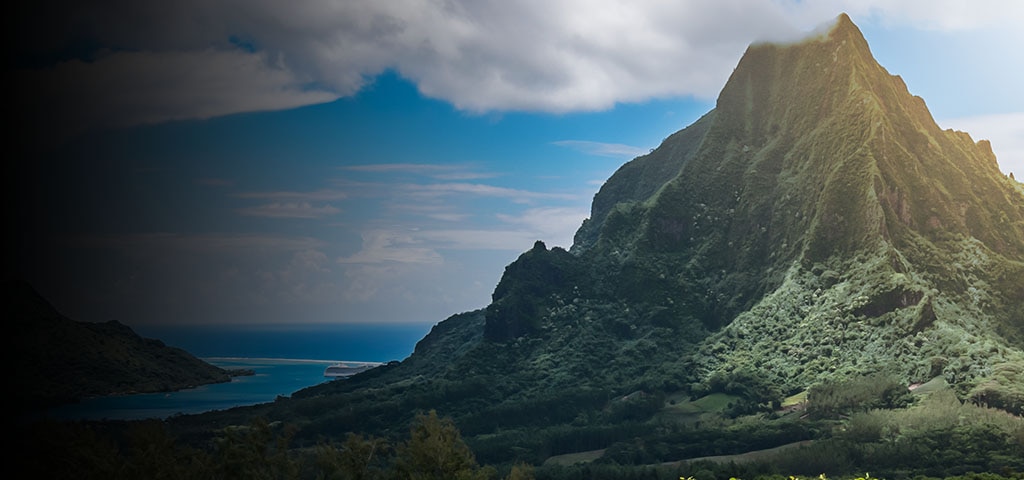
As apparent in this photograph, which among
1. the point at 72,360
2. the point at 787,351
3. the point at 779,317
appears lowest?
the point at 787,351

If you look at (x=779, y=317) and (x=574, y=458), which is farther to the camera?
(x=779, y=317)

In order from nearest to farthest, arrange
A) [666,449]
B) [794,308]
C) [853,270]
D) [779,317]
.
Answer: [666,449] < [853,270] < [794,308] < [779,317]

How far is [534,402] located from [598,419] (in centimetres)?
1240

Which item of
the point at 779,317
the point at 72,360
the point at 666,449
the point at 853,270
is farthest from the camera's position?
the point at 779,317

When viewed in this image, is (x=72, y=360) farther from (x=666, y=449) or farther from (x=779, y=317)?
(x=779, y=317)

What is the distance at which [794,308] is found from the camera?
173 metres

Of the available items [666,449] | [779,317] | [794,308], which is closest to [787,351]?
[779,317]

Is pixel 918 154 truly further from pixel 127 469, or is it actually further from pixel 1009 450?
pixel 127 469

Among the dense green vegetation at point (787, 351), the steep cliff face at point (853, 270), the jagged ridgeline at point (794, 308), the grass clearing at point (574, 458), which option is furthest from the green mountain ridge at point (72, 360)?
the grass clearing at point (574, 458)

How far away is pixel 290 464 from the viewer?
2660 inches

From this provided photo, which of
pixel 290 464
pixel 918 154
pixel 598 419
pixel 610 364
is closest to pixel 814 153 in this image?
pixel 918 154

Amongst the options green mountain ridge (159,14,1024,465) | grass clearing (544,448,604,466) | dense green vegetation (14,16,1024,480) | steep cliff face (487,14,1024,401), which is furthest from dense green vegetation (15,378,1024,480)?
steep cliff face (487,14,1024,401)

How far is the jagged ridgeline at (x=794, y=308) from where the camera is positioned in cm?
15312

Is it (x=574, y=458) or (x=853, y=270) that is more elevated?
(x=853, y=270)
